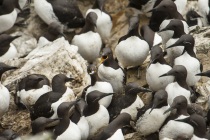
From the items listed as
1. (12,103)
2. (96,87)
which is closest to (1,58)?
(12,103)

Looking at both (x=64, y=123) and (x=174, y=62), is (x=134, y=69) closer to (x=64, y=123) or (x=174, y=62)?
(x=174, y=62)

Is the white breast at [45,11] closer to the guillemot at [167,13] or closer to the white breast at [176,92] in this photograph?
the guillemot at [167,13]

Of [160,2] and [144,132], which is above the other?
[160,2]

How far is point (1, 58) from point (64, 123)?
157 inches

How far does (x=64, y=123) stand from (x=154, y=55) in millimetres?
2411

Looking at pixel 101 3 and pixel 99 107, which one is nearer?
pixel 99 107

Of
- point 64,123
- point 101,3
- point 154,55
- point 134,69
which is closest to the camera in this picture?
point 64,123

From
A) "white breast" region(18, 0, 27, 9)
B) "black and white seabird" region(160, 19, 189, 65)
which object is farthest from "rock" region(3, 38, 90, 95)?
"white breast" region(18, 0, 27, 9)

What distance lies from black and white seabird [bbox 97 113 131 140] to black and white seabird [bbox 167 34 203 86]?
1.92m

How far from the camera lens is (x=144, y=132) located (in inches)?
618

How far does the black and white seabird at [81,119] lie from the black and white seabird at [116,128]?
457mm

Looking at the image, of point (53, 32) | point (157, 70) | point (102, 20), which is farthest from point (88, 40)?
point (157, 70)

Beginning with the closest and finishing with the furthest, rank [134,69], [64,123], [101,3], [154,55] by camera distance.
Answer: [64,123]
[154,55]
[134,69]
[101,3]

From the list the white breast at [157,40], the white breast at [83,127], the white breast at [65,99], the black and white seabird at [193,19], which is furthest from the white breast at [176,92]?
the black and white seabird at [193,19]
